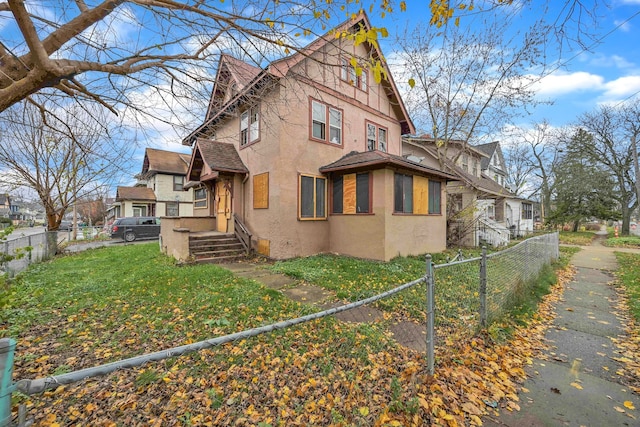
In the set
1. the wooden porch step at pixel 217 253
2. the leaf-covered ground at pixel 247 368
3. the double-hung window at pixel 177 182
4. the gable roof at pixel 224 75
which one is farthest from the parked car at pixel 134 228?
the gable roof at pixel 224 75

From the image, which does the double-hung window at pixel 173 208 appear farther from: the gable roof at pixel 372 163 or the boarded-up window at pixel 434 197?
the boarded-up window at pixel 434 197

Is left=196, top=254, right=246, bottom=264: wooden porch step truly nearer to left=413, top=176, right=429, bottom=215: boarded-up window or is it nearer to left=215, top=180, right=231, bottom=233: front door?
left=215, top=180, right=231, bottom=233: front door

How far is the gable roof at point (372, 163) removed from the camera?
8.87m

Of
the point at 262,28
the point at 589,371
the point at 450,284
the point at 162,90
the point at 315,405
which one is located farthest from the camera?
the point at 450,284

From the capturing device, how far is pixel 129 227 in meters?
19.3

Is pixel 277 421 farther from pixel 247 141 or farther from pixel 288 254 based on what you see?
pixel 247 141

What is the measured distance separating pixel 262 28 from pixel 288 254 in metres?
7.36

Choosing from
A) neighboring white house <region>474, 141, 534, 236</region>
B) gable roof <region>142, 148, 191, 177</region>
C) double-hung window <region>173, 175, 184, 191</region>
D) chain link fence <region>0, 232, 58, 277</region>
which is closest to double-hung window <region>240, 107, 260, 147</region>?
chain link fence <region>0, 232, 58, 277</region>

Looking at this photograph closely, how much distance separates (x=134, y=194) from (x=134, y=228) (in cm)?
982

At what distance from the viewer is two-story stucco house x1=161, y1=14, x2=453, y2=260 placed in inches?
368

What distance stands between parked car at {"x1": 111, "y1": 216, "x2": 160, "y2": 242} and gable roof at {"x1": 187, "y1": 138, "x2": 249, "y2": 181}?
10670 mm

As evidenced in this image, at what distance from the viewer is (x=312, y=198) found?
10.4 m

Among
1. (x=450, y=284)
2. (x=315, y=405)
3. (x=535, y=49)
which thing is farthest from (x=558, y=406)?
(x=535, y=49)

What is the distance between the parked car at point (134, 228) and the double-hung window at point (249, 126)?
13335mm
